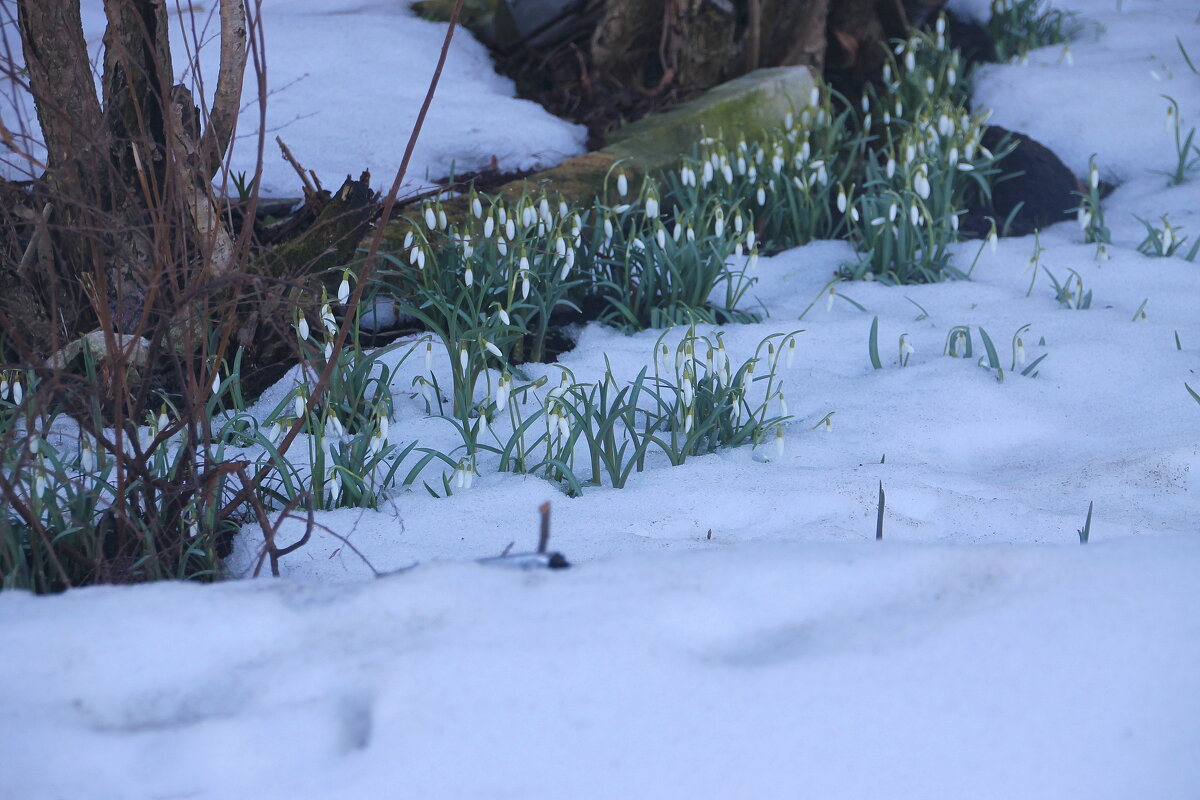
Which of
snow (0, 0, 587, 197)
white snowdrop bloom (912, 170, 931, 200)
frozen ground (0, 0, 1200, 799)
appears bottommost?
frozen ground (0, 0, 1200, 799)

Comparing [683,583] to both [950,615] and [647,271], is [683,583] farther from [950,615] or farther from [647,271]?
[647,271]

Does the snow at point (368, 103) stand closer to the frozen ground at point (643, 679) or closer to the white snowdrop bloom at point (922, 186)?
the white snowdrop bloom at point (922, 186)

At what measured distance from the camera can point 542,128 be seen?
4.63m

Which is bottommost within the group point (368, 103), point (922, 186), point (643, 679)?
point (643, 679)

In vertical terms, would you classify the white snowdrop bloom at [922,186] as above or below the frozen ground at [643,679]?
above

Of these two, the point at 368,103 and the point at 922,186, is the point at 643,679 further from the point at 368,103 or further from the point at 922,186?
the point at 368,103

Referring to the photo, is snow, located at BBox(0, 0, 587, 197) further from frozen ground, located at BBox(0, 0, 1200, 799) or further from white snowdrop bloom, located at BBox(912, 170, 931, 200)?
frozen ground, located at BBox(0, 0, 1200, 799)

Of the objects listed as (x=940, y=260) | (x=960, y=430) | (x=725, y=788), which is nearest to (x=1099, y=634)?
(x=725, y=788)

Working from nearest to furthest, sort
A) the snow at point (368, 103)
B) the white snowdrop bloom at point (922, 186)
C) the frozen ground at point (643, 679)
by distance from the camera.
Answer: the frozen ground at point (643, 679), the white snowdrop bloom at point (922, 186), the snow at point (368, 103)

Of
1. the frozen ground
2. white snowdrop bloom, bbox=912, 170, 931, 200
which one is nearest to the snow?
white snowdrop bloom, bbox=912, 170, 931, 200

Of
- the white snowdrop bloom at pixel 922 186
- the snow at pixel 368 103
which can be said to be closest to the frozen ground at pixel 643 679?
the white snowdrop bloom at pixel 922 186

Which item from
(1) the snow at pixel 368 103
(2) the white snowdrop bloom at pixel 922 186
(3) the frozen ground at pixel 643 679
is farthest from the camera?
(1) the snow at pixel 368 103

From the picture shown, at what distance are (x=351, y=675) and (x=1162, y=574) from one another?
3.75 ft

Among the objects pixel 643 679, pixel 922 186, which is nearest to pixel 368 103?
pixel 922 186
